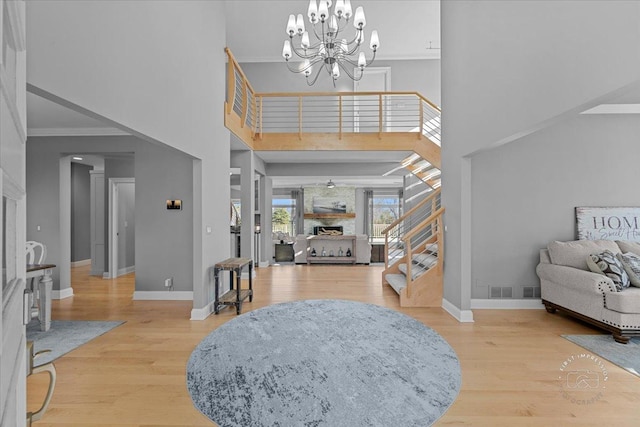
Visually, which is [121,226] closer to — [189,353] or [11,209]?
[189,353]

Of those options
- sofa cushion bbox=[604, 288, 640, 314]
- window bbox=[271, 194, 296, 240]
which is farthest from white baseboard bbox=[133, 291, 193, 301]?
window bbox=[271, 194, 296, 240]

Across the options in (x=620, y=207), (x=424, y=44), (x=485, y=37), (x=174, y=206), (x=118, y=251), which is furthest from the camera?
(x=424, y=44)

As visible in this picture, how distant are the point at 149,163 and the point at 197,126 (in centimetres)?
160

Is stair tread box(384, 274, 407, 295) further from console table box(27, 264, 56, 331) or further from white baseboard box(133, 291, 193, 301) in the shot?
console table box(27, 264, 56, 331)

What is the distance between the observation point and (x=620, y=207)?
186 inches

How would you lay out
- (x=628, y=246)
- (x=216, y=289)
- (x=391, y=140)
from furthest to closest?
(x=391, y=140), (x=216, y=289), (x=628, y=246)

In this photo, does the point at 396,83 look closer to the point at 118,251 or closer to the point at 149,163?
the point at 149,163

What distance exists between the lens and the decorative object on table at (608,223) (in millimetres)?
4656

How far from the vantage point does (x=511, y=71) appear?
3.14 metres

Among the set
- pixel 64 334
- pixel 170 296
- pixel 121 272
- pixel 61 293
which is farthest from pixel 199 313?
pixel 121 272

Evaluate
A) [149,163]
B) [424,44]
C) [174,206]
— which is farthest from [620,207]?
[149,163]

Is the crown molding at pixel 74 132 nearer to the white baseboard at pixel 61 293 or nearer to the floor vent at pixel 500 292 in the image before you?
the white baseboard at pixel 61 293

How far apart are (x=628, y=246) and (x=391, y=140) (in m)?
3.94

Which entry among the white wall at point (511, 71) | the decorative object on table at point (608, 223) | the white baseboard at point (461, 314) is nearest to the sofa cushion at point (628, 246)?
the decorative object on table at point (608, 223)
